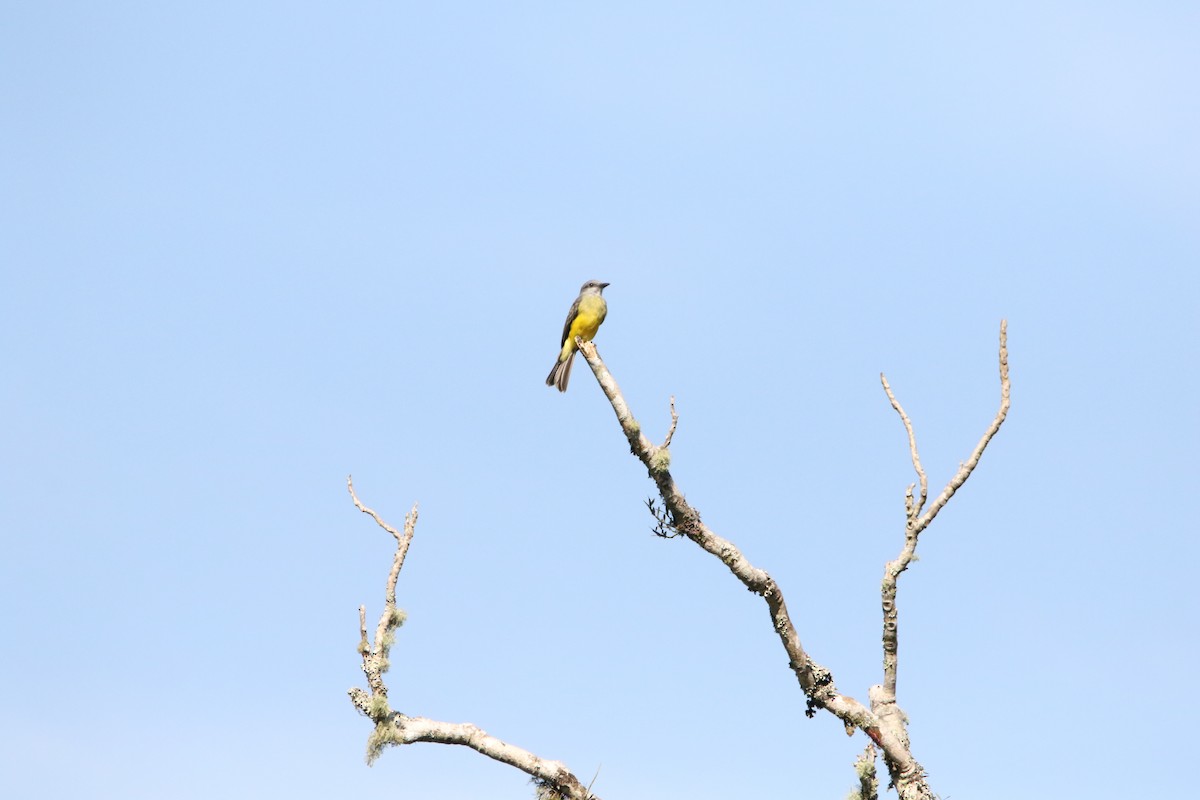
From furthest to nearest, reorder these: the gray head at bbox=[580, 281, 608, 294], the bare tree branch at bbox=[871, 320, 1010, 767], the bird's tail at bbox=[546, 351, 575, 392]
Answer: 1. the gray head at bbox=[580, 281, 608, 294]
2. the bird's tail at bbox=[546, 351, 575, 392]
3. the bare tree branch at bbox=[871, 320, 1010, 767]

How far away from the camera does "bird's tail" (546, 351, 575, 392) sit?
14.2m

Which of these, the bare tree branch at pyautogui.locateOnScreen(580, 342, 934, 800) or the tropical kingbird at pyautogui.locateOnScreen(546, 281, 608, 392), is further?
the tropical kingbird at pyautogui.locateOnScreen(546, 281, 608, 392)

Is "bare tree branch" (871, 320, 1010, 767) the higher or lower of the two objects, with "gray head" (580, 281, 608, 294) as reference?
lower

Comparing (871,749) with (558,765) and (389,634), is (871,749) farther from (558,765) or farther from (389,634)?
(389,634)

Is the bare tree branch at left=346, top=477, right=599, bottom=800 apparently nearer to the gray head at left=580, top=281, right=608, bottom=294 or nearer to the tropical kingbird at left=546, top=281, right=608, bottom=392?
the tropical kingbird at left=546, top=281, right=608, bottom=392

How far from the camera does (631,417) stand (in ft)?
31.7

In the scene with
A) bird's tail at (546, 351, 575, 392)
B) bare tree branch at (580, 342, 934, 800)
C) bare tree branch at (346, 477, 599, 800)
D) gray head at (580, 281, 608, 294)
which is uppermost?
gray head at (580, 281, 608, 294)

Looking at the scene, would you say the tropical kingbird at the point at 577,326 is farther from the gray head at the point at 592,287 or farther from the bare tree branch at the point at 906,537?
the bare tree branch at the point at 906,537

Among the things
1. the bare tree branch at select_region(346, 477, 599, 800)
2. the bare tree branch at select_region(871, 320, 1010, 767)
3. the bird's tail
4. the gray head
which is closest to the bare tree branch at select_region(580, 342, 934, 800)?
the bare tree branch at select_region(871, 320, 1010, 767)

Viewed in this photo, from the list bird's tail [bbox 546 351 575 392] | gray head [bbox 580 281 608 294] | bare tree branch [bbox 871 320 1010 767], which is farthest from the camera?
gray head [bbox 580 281 608 294]

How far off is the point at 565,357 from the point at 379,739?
5.85 m

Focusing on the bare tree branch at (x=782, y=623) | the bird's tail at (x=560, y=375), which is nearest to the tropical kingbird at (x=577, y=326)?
the bird's tail at (x=560, y=375)

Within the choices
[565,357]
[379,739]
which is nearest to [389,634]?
[379,739]

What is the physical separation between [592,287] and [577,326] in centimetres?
97
